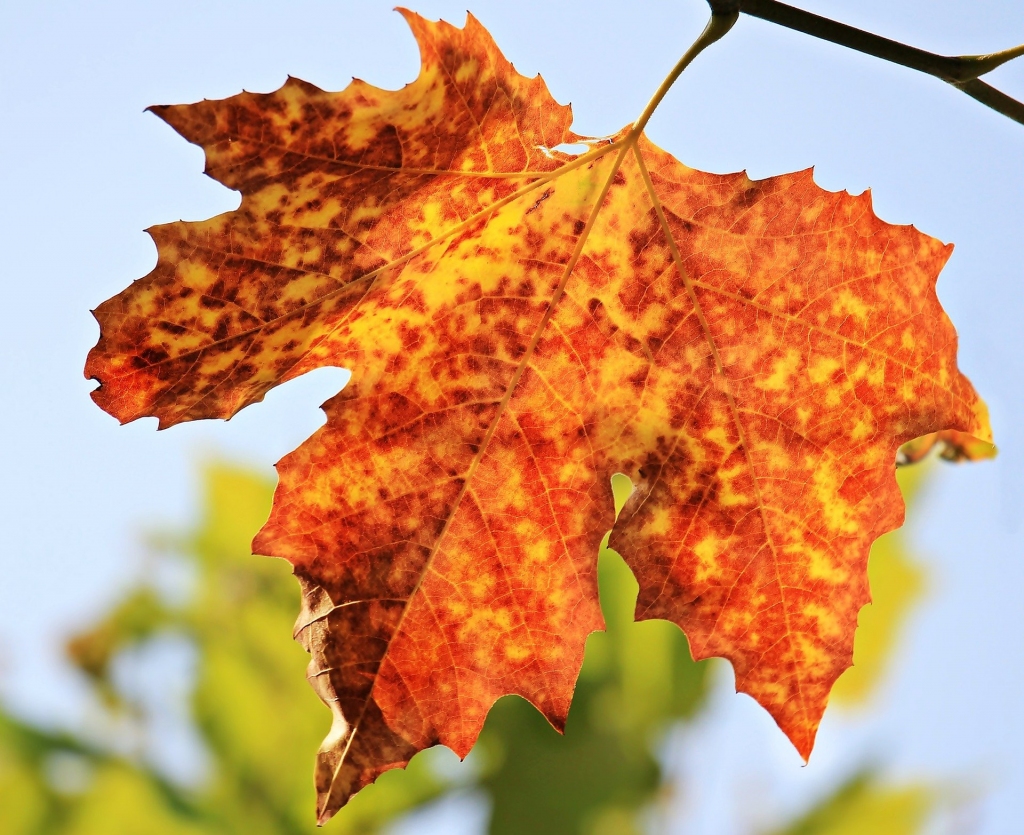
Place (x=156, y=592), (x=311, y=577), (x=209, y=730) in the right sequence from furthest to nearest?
(x=156, y=592), (x=209, y=730), (x=311, y=577)

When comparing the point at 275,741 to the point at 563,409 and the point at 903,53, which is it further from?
the point at 903,53

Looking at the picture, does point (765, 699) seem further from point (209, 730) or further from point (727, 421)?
point (209, 730)

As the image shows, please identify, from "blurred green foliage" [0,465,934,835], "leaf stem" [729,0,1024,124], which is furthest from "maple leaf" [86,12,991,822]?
"blurred green foliage" [0,465,934,835]

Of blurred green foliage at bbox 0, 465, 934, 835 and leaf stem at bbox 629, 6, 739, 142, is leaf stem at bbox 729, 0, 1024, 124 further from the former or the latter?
blurred green foliage at bbox 0, 465, 934, 835

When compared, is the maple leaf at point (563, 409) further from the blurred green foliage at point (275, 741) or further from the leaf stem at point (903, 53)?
the blurred green foliage at point (275, 741)

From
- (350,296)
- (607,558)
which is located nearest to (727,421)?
(350,296)

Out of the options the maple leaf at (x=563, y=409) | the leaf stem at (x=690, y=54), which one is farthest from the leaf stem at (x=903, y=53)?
the maple leaf at (x=563, y=409)
